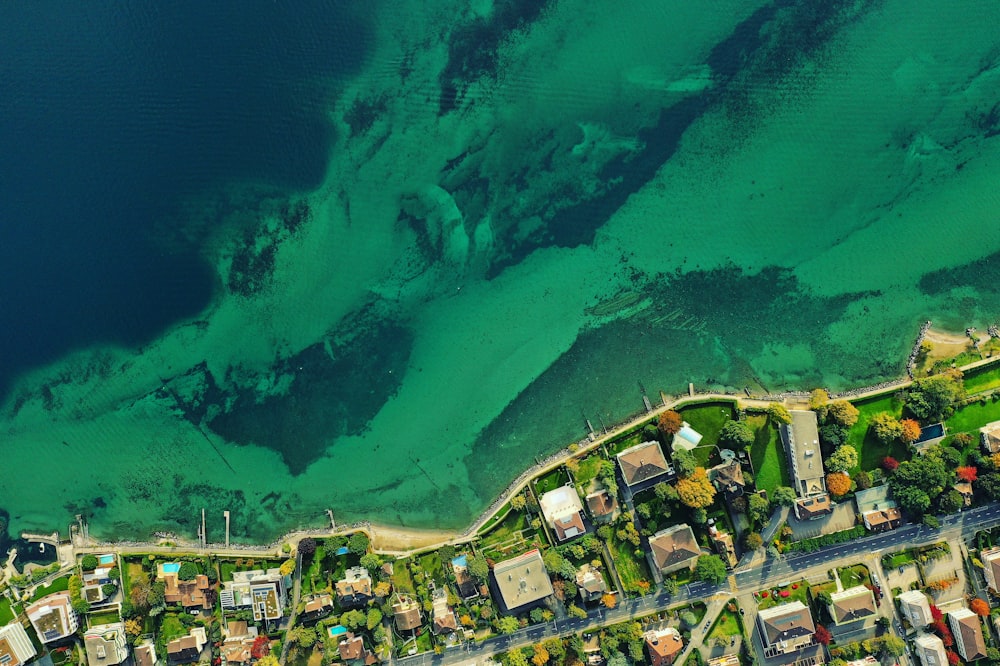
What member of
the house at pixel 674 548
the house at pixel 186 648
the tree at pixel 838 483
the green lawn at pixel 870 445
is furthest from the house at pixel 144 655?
the green lawn at pixel 870 445

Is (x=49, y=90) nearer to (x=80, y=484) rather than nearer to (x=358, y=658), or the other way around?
(x=80, y=484)

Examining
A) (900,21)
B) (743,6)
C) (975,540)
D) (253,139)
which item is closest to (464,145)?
(253,139)

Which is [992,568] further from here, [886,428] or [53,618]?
[53,618]

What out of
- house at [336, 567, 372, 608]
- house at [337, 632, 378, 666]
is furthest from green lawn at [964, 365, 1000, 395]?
house at [337, 632, 378, 666]

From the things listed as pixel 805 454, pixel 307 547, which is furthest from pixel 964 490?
pixel 307 547

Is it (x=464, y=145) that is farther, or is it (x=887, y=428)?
(x=464, y=145)

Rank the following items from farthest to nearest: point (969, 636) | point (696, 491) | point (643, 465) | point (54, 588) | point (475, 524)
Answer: point (475, 524) → point (54, 588) → point (969, 636) → point (643, 465) → point (696, 491)

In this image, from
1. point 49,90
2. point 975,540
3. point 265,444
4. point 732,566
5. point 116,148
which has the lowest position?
point 975,540
